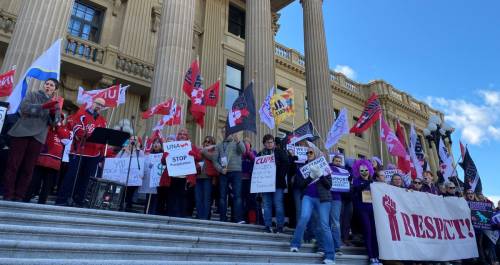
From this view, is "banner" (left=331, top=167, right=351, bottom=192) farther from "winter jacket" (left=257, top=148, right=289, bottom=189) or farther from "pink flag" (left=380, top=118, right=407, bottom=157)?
"pink flag" (left=380, top=118, right=407, bottom=157)

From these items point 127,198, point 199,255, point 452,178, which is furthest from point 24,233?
point 452,178

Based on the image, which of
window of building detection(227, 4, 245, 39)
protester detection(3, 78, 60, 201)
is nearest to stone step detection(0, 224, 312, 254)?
protester detection(3, 78, 60, 201)

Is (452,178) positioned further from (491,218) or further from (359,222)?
(359,222)

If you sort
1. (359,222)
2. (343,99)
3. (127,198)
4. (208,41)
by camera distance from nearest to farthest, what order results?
(359,222) → (127,198) → (208,41) → (343,99)

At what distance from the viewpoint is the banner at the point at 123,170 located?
270 inches

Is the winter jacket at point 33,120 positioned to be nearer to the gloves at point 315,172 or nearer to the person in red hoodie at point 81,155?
the person in red hoodie at point 81,155

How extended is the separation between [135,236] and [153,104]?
5.36 metres

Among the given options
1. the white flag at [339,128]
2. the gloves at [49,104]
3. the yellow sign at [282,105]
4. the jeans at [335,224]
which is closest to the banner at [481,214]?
the white flag at [339,128]

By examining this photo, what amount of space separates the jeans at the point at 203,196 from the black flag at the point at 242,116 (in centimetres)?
157

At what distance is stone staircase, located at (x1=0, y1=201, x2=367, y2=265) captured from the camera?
3365mm

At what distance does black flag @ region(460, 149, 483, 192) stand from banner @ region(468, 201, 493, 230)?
1.84 meters

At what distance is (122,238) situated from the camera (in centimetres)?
411

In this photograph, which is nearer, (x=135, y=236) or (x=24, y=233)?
(x=24, y=233)

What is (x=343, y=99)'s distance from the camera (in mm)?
25234
